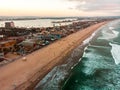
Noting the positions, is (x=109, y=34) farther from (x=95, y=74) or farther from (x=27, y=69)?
(x=27, y=69)

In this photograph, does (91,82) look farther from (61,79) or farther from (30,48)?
(30,48)

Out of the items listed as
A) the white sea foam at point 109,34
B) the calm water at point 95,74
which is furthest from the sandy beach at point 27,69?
the white sea foam at point 109,34

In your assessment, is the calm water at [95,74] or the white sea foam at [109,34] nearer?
the calm water at [95,74]

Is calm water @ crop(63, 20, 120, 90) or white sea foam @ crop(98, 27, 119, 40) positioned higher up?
calm water @ crop(63, 20, 120, 90)

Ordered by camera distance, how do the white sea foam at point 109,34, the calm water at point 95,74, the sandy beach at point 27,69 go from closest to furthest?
the sandy beach at point 27,69, the calm water at point 95,74, the white sea foam at point 109,34

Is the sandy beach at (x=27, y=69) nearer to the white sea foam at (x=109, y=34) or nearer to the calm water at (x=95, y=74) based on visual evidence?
the calm water at (x=95, y=74)

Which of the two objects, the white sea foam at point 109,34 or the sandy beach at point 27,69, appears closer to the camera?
the sandy beach at point 27,69

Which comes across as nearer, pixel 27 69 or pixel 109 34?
pixel 27 69

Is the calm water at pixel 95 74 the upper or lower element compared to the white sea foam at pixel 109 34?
upper

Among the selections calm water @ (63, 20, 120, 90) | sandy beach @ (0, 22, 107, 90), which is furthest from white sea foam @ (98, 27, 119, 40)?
sandy beach @ (0, 22, 107, 90)

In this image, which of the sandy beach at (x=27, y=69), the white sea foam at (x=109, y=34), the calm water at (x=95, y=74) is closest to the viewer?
the sandy beach at (x=27, y=69)

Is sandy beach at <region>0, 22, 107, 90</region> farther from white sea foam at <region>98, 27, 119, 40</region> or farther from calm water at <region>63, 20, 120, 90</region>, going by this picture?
white sea foam at <region>98, 27, 119, 40</region>

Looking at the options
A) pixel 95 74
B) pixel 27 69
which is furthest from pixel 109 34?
pixel 27 69

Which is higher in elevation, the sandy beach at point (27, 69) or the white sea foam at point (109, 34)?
the sandy beach at point (27, 69)
